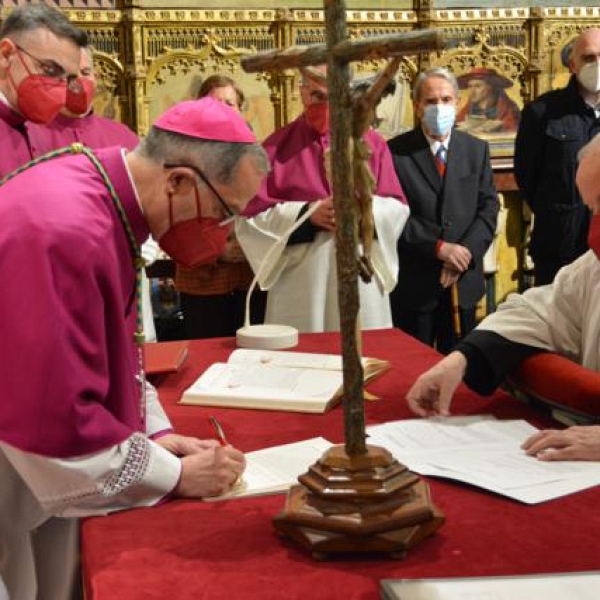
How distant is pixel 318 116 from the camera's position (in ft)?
15.5

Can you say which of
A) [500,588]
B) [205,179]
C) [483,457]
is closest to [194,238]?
[205,179]

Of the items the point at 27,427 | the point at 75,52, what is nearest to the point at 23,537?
the point at 27,427

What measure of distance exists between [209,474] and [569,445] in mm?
803

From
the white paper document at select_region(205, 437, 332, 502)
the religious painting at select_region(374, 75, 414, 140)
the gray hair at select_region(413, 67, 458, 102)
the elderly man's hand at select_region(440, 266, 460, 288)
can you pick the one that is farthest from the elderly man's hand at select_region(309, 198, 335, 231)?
the religious painting at select_region(374, 75, 414, 140)

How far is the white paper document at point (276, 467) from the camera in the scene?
1993 mm

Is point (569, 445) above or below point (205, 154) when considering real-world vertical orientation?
below

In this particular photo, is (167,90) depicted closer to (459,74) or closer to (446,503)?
(459,74)

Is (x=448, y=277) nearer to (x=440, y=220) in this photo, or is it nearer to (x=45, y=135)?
(x=440, y=220)

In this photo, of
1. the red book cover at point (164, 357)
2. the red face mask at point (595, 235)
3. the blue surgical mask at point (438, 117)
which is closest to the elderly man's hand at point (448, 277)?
the blue surgical mask at point (438, 117)

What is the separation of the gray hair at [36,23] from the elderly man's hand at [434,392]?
227 centimetres

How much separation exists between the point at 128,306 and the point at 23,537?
0.58m

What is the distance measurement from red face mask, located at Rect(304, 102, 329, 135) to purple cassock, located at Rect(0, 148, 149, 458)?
273cm

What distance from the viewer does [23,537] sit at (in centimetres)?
216

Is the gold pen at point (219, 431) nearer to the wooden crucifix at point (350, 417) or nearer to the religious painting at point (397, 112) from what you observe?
the wooden crucifix at point (350, 417)
